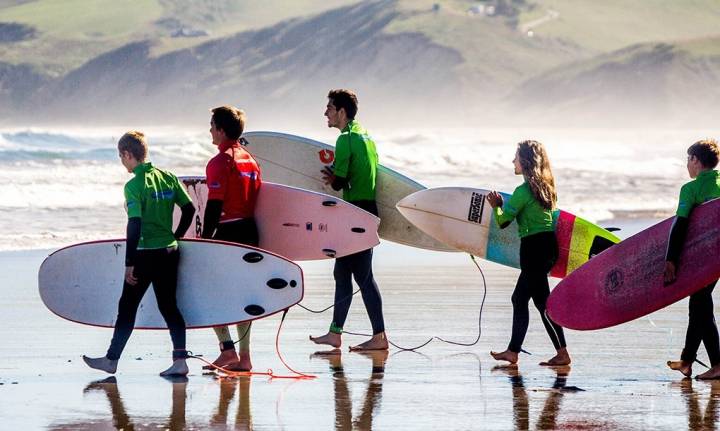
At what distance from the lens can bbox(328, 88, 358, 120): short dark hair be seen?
731cm

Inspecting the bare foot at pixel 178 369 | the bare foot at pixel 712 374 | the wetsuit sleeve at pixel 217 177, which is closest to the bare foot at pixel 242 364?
the bare foot at pixel 178 369

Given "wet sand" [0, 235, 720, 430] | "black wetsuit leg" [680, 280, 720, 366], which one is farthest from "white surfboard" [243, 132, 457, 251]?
"black wetsuit leg" [680, 280, 720, 366]

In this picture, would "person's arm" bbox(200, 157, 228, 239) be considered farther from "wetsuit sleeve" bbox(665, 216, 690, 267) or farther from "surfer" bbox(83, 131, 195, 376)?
"wetsuit sleeve" bbox(665, 216, 690, 267)

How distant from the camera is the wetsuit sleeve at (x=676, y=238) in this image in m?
6.21

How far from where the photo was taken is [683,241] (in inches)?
247

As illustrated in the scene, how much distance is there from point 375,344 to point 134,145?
200 cm

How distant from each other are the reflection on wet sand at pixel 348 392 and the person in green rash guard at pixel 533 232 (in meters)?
0.69

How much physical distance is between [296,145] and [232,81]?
121 m

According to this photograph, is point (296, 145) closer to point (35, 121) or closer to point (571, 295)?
point (571, 295)

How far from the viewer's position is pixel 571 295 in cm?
691

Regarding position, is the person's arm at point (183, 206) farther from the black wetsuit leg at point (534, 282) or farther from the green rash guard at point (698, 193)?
the green rash guard at point (698, 193)

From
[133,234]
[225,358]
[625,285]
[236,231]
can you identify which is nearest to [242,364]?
[225,358]

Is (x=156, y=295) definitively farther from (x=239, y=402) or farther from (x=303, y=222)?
(x=303, y=222)

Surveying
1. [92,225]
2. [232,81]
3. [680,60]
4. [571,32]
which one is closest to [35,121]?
[232,81]
